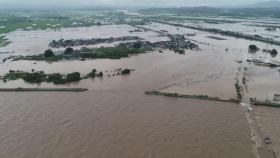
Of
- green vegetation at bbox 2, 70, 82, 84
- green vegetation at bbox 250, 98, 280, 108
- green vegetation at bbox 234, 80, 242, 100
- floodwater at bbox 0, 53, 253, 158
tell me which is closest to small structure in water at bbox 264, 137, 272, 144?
floodwater at bbox 0, 53, 253, 158

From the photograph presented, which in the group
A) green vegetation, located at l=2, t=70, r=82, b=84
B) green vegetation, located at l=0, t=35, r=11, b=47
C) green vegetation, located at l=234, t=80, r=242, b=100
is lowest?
green vegetation, located at l=234, t=80, r=242, b=100

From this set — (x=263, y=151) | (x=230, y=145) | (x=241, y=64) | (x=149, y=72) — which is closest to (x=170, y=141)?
(x=230, y=145)

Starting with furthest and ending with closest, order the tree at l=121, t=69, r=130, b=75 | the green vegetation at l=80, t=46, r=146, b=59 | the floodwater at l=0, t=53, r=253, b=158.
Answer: the green vegetation at l=80, t=46, r=146, b=59
the tree at l=121, t=69, r=130, b=75
the floodwater at l=0, t=53, r=253, b=158

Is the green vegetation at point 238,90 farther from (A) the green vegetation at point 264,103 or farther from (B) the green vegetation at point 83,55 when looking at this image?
(B) the green vegetation at point 83,55

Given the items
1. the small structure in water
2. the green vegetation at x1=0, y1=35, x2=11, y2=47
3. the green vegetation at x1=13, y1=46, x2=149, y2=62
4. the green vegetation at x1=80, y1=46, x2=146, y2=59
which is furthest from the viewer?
the green vegetation at x1=0, y1=35, x2=11, y2=47

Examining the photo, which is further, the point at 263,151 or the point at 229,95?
the point at 229,95

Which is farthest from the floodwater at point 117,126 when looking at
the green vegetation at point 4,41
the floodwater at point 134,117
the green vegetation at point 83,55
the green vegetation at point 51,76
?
the green vegetation at point 4,41

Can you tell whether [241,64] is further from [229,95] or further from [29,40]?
[29,40]

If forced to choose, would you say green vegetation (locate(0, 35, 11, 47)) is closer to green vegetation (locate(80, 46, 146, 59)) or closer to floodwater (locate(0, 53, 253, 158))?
green vegetation (locate(80, 46, 146, 59))

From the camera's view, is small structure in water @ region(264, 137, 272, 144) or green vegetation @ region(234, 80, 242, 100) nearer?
small structure in water @ region(264, 137, 272, 144)
